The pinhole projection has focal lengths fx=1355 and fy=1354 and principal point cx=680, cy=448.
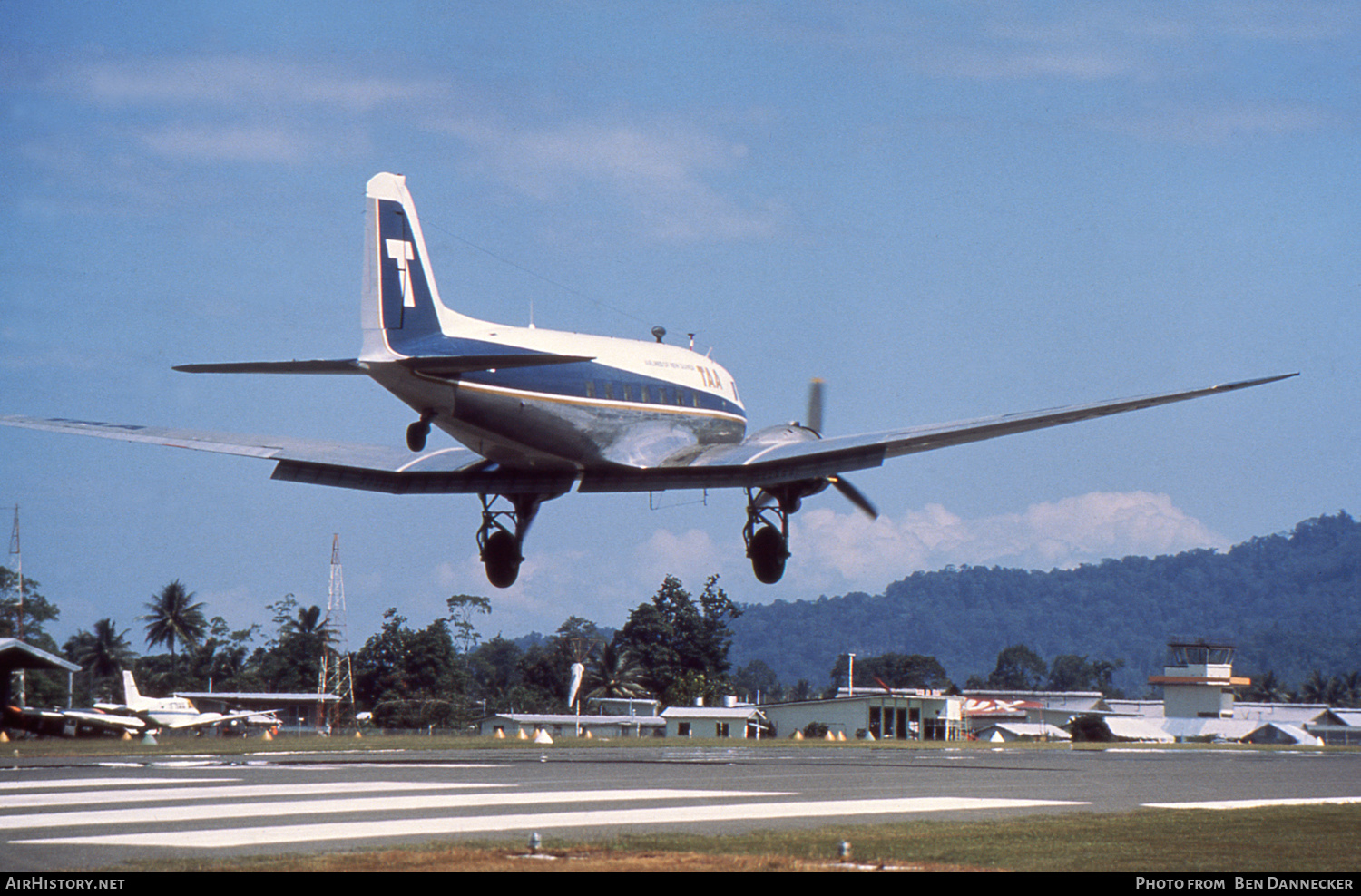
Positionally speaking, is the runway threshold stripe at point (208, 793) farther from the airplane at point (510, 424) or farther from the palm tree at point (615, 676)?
the palm tree at point (615, 676)

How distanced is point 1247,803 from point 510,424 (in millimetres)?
15732

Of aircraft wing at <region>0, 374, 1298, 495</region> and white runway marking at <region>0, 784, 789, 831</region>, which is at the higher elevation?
aircraft wing at <region>0, 374, 1298, 495</region>

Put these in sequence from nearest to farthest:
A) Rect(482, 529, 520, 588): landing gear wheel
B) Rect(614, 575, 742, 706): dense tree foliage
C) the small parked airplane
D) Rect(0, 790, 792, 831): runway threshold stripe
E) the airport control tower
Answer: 1. Rect(0, 790, 792, 831): runway threshold stripe
2. Rect(482, 529, 520, 588): landing gear wheel
3. the small parked airplane
4. Rect(614, 575, 742, 706): dense tree foliage
5. the airport control tower

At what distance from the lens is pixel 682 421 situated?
31.8 metres

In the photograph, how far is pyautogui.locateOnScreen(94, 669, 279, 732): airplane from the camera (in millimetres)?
84250

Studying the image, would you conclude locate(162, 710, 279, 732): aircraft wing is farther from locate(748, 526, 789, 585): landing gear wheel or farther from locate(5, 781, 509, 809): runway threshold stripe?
locate(748, 526, 789, 585): landing gear wheel

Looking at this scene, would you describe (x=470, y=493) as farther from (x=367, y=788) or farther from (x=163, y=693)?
(x=163, y=693)

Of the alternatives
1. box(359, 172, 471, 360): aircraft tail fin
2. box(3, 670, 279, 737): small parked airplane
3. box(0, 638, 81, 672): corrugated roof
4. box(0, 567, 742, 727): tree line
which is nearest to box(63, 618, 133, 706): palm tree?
box(0, 567, 742, 727): tree line

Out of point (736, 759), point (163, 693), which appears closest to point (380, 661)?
point (163, 693)

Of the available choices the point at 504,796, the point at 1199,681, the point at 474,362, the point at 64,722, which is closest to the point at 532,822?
the point at 504,796

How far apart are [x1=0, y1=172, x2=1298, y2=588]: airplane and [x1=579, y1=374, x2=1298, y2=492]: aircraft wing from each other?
0.04 metres

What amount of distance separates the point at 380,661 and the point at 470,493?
82404mm

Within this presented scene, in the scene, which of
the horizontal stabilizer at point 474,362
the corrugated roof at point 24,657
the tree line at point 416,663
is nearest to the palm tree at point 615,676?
the tree line at point 416,663

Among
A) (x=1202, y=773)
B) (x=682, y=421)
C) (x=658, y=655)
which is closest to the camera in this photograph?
(x=682, y=421)
